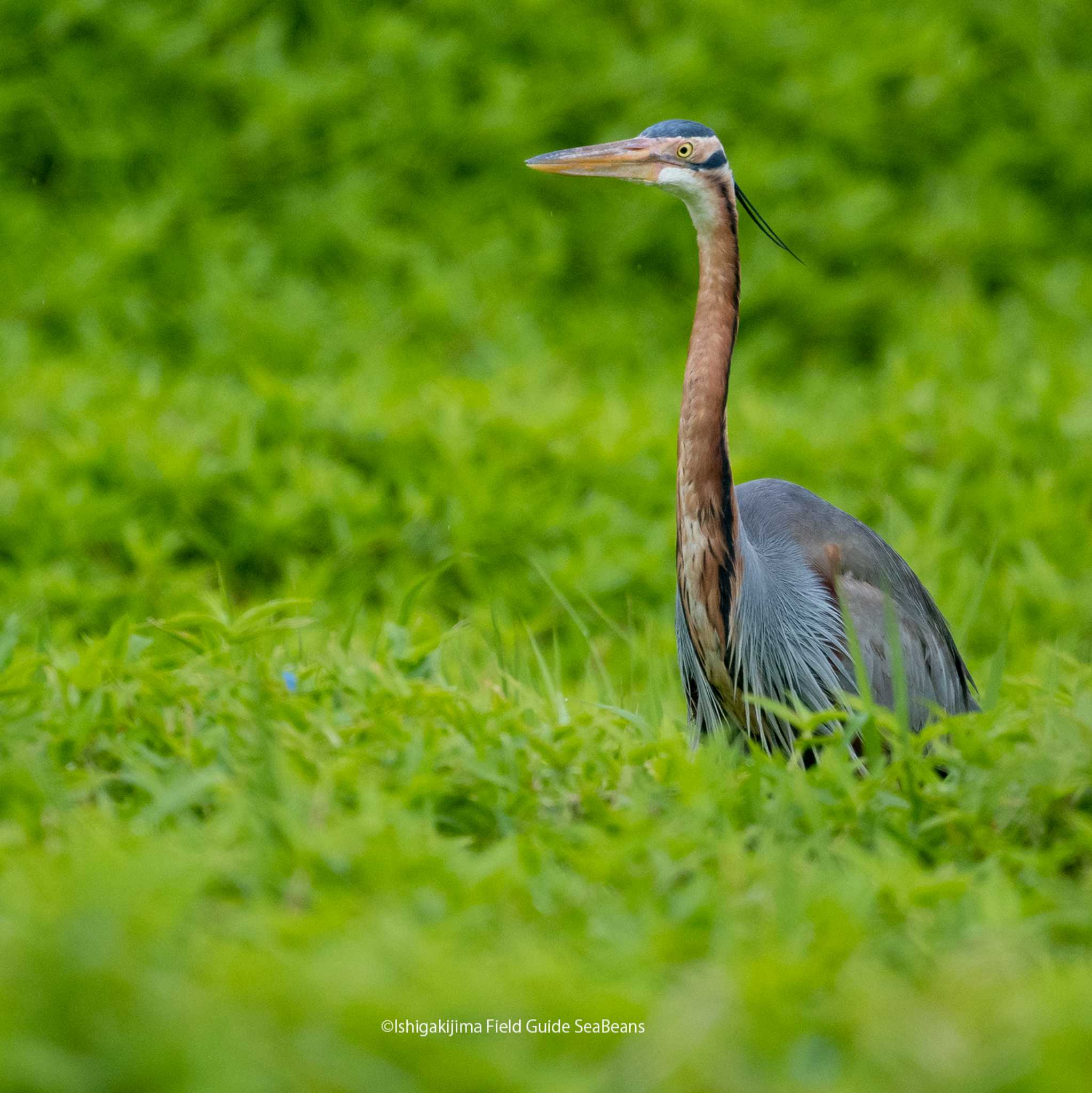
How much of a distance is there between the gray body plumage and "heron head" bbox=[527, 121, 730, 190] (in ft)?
2.51

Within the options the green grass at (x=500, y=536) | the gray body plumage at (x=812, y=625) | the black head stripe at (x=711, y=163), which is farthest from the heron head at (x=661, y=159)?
the green grass at (x=500, y=536)

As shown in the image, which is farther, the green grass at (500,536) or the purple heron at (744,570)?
the purple heron at (744,570)

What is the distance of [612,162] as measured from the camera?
315 centimetres

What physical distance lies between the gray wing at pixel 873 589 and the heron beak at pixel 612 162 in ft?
2.78

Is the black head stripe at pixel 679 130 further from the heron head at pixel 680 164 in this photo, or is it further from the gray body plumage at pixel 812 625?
the gray body plumage at pixel 812 625

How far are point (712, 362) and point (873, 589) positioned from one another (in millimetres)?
707

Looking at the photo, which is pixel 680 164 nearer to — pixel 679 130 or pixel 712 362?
pixel 679 130

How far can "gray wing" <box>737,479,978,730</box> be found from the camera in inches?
132

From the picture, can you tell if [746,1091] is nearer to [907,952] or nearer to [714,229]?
[907,952]

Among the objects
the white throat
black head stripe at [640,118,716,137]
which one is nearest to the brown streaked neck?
the white throat

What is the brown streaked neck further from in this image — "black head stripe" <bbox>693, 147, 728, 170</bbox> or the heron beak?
the heron beak

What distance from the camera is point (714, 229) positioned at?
10.1ft

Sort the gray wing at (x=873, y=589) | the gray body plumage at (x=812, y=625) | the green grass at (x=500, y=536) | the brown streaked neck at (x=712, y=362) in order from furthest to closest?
the gray wing at (x=873, y=589) < the gray body plumage at (x=812, y=625) < the brown streaked neck at (x=712, y=362) < the green grass at (x=500, y=536)

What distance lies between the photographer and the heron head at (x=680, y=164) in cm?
308
